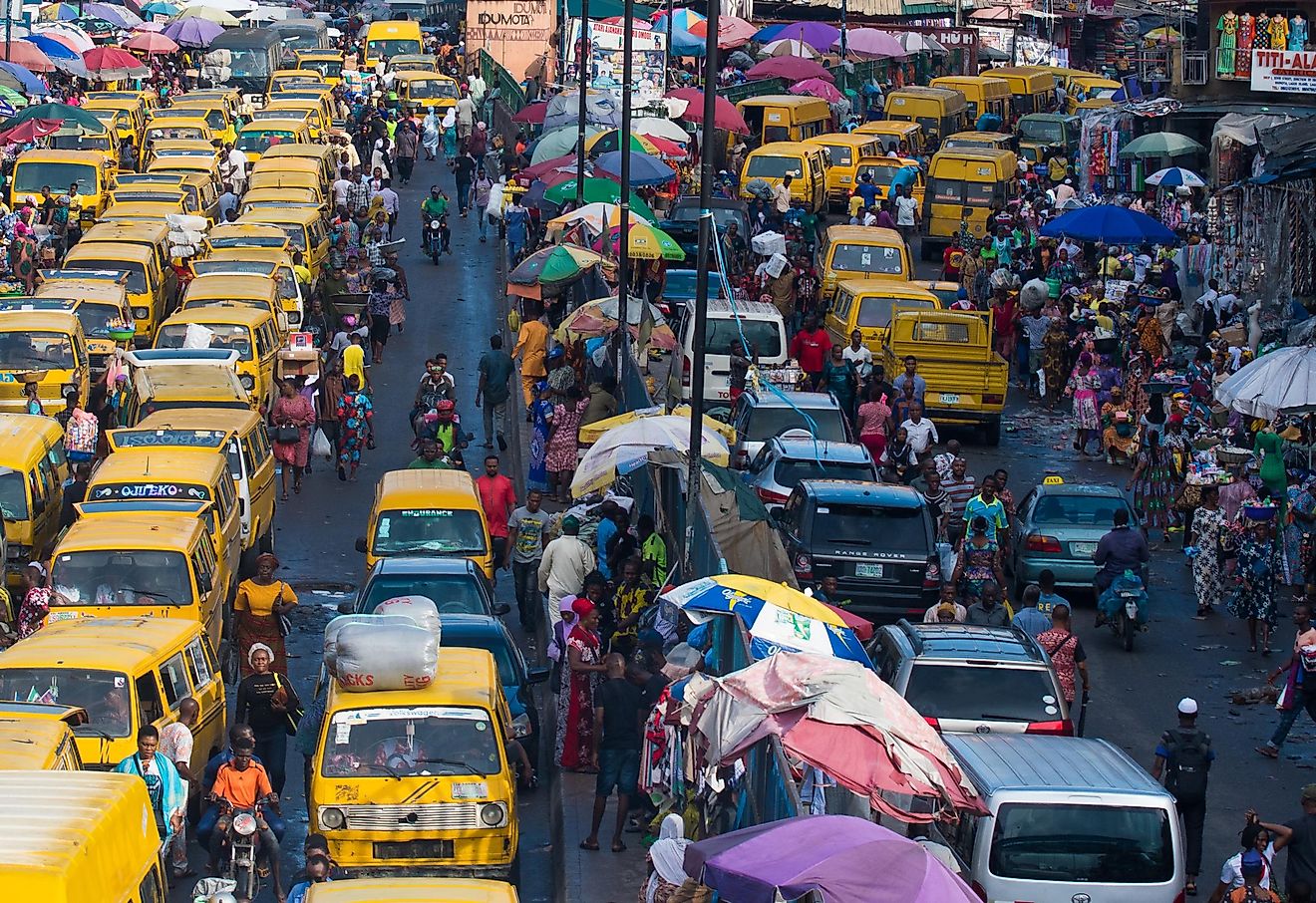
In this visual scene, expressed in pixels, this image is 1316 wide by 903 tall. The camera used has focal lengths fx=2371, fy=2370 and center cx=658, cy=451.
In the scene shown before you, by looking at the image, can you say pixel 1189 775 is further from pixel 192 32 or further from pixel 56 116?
pixel 192 32

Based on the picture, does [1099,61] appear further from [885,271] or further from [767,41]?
[885,271]

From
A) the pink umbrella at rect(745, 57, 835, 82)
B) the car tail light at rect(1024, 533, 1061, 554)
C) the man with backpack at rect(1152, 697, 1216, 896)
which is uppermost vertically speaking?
the pink umbrella at rect(745, 57, 835, 82)

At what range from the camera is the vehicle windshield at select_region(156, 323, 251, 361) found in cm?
2861

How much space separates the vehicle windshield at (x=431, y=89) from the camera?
58500 millimetres

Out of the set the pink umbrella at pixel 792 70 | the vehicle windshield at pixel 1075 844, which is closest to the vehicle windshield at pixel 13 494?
the vehicle windshield at pixel 1075 844

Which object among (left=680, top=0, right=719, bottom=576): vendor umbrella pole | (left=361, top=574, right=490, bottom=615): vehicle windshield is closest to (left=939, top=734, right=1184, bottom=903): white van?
(left=361, top=574, right=490, bottom=615): vehicle windshield

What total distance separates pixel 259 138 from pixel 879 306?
69.0 ft

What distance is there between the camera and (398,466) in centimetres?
2869

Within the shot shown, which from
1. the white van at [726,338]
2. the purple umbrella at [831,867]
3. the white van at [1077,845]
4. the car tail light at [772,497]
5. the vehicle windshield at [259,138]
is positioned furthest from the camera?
the vehicle windshield at [259,138]

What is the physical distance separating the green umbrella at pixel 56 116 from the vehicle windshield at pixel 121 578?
25337 millimetres

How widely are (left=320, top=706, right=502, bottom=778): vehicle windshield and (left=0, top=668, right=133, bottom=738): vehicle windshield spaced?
1.69 meters

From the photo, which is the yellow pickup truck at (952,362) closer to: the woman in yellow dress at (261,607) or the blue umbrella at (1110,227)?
the blue umbrella at (1110,227)

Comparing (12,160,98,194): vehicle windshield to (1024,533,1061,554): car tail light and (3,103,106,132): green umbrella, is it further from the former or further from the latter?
(1024,533,1061,554): car tail light

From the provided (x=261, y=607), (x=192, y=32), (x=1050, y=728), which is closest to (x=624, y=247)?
(x=261, y=607)
